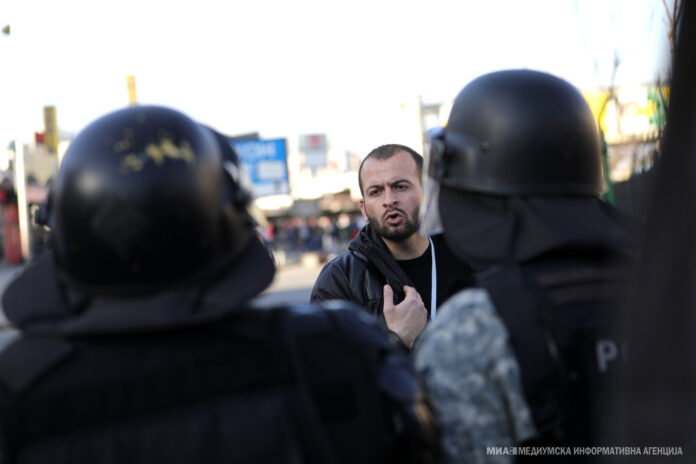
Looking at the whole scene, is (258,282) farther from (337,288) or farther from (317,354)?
(337,288)

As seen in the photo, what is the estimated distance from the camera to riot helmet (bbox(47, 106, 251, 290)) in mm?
1297

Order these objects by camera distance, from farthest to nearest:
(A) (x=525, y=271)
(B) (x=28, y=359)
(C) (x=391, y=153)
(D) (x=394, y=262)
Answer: (C) (x=391, y=153) → (D) (x=394, y=262) → (A) (x=525, y=271) → (B) (x=28, y=359)

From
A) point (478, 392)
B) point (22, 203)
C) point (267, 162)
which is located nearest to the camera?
point (478, 392)

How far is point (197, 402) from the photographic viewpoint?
1205 millimetres

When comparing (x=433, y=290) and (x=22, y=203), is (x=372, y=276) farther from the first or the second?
(x=22, y=203)

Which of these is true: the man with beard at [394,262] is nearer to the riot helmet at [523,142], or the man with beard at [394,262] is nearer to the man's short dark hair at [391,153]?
the man's short dark hair at [391,153]

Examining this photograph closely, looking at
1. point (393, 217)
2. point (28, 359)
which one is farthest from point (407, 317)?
point (28, 359)

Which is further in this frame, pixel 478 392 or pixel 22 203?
pixel 22 203

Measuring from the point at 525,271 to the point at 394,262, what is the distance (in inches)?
63.9

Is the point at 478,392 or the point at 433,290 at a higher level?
the point at 478,392

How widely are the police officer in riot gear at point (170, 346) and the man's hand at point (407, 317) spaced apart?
1358mm

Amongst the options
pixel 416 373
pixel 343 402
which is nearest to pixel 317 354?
pixel 343 402

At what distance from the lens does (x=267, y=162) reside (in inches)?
941

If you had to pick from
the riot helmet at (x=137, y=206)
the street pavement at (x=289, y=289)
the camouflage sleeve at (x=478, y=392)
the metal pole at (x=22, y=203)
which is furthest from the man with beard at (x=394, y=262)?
the metal pole at (x=22, y=203)
